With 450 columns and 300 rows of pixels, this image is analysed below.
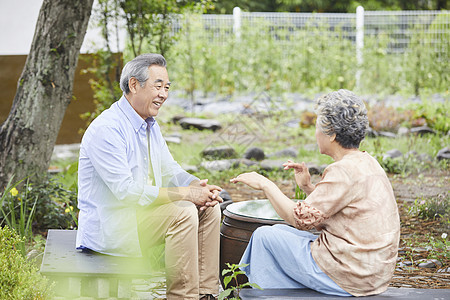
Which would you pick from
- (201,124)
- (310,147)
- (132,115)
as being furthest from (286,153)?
(132,115)

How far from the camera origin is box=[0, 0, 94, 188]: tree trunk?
4.74 metres

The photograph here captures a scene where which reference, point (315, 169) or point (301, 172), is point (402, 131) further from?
point (301, 172)

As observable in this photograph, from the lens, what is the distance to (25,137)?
15.6ft

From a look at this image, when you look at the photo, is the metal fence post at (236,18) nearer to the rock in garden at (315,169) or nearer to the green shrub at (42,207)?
the rock in garden at (315,169)

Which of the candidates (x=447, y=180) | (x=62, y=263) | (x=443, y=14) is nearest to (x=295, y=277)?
(x=62, y=263)

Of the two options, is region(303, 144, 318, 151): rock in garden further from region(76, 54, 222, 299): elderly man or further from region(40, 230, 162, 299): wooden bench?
region(40, 230, 162, 299): wooden bench

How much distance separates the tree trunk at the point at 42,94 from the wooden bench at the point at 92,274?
1.94 metres

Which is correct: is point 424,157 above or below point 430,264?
above

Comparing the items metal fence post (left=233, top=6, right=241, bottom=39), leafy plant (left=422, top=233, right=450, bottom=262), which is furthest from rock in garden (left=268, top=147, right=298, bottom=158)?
metal fence post (left=233, top=6, right=241, bottom=39)

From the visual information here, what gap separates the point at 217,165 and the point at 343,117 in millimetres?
4542

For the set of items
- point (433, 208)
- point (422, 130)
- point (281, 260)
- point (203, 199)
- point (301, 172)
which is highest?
point (301, 172)

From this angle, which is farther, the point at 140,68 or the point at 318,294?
the point at 140,68

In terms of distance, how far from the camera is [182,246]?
2975 mm

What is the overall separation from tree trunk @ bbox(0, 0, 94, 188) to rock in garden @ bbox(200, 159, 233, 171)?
2.47 m
